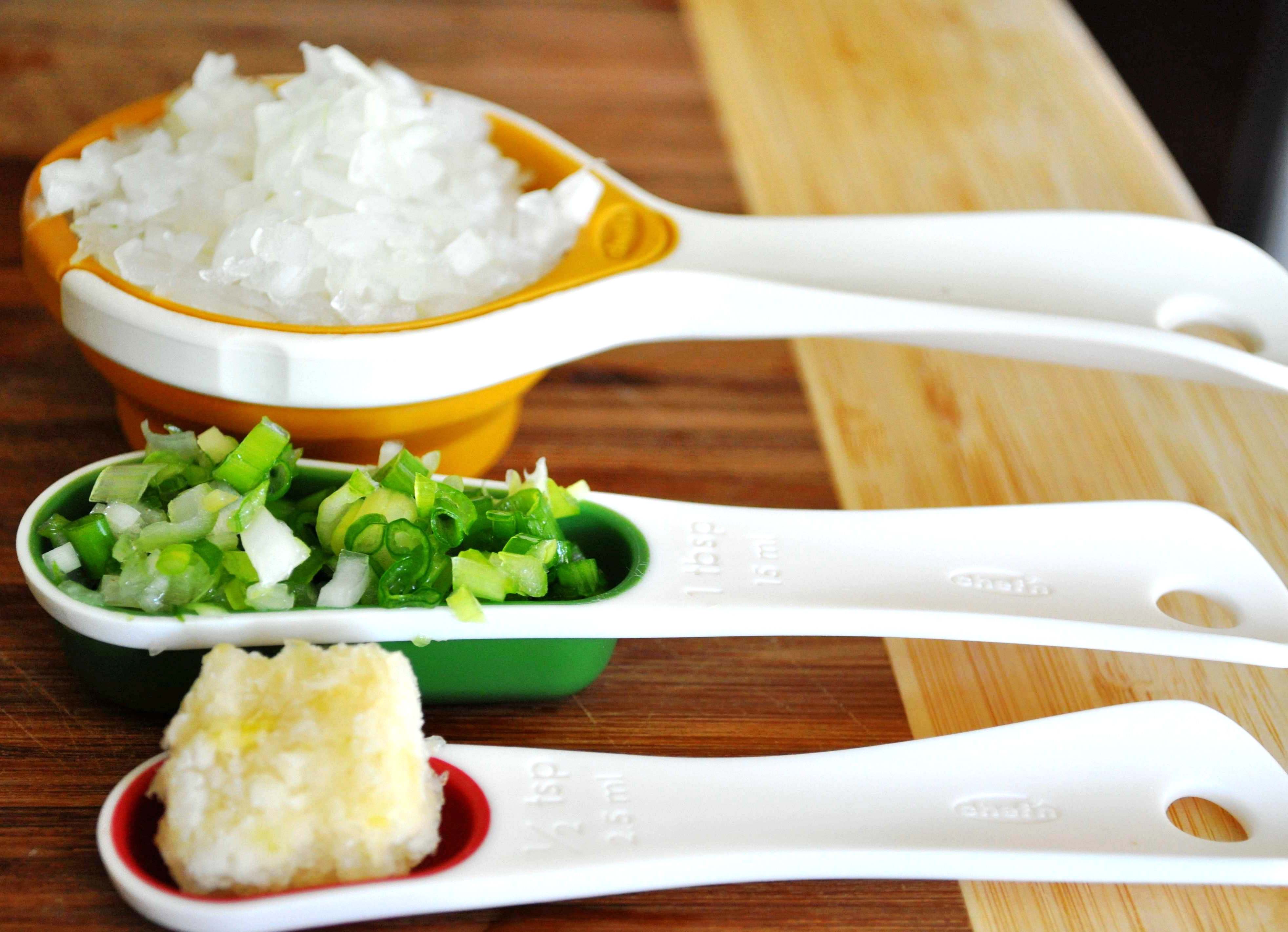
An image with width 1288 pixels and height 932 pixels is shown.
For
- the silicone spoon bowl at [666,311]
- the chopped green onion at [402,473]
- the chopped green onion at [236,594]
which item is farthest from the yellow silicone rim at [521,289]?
the chopped green onion at [236,594]

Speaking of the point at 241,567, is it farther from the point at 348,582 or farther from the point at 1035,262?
the point at 1035,262

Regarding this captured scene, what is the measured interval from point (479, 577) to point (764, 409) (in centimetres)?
54

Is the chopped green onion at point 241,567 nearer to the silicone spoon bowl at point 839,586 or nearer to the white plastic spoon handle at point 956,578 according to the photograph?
the silicone spoon bowl at point 839,586

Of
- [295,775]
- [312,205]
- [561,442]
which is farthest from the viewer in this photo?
[561,442]

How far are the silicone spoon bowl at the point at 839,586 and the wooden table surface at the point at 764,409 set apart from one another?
0.09m

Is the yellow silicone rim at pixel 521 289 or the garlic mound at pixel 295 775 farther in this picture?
the yellow silicone rim at pixel 521 289

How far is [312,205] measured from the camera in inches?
41.9

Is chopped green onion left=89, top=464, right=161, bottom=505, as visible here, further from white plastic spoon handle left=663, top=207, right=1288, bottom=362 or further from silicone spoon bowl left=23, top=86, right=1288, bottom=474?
white plastic spoon handle left=663, top=207, right=1288, bottom=362

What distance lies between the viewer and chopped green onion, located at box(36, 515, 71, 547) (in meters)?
0.87

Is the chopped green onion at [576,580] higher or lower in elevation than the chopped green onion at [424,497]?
lower

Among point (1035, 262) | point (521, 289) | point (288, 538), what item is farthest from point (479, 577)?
point (1035, 262)

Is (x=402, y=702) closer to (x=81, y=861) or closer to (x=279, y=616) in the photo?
(x=279, y=616)

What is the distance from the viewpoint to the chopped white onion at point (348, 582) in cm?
86

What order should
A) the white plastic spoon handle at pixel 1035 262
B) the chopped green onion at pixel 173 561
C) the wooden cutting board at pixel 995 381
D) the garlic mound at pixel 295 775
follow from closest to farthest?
1. the garlic mound at pixel 295 775
2. the chopped green onion at pixel 173 561
3. the wooden cutting board at pixel 995 381
4. the white plastic spoon handle at pixel 1035 262
